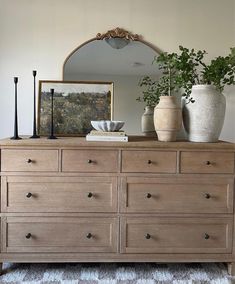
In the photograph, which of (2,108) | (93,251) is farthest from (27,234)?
(2,108)

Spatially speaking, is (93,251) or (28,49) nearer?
(93,251)

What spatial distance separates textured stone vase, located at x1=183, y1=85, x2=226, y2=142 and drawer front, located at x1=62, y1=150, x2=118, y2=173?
58 centimetres

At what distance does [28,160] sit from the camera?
1921 millimetres

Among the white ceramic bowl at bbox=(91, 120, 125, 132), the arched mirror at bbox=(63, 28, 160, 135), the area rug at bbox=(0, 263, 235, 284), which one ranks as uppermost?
the arched mirror at bbox=(63, 28, 160, 135)

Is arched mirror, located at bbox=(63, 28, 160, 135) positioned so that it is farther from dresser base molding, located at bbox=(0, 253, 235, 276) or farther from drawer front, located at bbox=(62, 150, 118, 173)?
dresser base molding, located at bbox=(0, 253, 235, 276)

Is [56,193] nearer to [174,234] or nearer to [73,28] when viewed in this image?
[174,234]

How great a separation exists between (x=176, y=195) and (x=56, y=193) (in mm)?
Answer: 773

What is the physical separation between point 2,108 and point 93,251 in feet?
4.35

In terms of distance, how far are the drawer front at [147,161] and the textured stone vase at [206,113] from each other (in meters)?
0.26

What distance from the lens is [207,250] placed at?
2.02 m

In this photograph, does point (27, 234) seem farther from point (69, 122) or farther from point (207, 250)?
point (207, 250)

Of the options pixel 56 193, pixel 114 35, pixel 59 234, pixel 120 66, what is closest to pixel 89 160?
pixel 56 193

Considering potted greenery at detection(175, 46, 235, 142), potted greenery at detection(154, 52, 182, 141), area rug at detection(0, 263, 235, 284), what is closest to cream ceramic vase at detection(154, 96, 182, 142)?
potted greenery at detection(154, 52, 182, 141)

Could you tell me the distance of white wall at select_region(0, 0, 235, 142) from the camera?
2.41 m
